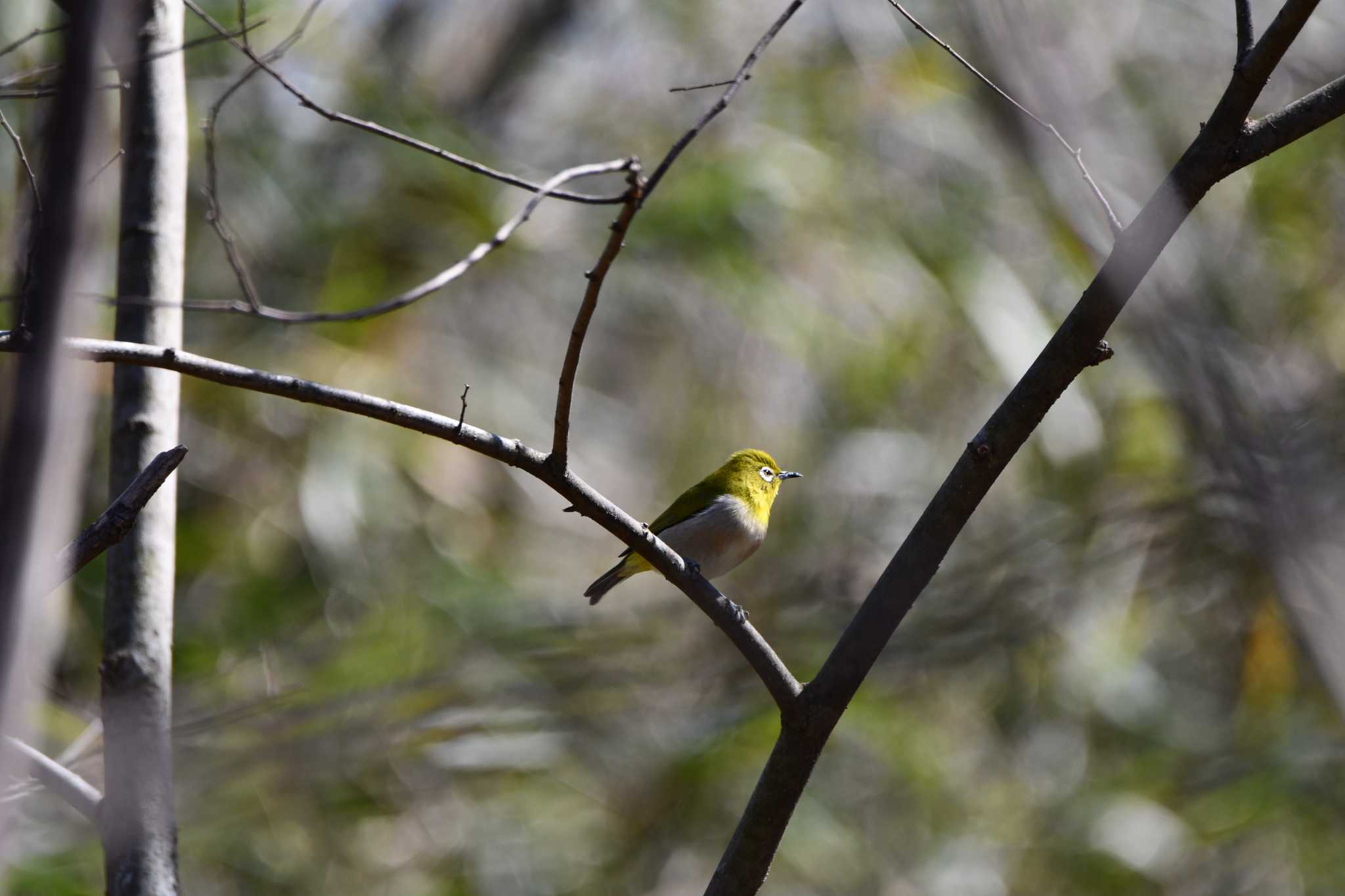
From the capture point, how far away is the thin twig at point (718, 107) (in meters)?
1.88

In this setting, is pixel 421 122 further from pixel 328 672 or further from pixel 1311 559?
pixel 1311 559

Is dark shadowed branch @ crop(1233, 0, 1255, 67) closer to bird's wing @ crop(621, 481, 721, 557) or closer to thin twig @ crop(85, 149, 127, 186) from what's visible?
thin twig @ crop(85, 149, 127, 186)

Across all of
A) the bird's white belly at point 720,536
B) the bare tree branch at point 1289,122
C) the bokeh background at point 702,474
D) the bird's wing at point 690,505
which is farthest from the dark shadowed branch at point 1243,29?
the bokeh background at point 702,474

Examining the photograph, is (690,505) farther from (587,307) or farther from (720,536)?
(587,307)

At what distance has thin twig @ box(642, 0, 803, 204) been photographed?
188 centimetres

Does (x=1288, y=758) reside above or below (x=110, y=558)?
below

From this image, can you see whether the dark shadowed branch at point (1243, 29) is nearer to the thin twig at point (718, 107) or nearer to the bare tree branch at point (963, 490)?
the bare tree branch at point (963, 490)

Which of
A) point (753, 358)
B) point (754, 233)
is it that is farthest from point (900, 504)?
point (754, 233)

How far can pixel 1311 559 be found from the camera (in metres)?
2.85

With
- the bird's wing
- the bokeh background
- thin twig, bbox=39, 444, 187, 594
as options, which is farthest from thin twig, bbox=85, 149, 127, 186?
the bokeh background

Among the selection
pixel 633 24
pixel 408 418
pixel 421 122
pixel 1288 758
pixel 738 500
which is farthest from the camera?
pixel 633 24

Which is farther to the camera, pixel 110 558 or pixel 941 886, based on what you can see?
pixel 941 886

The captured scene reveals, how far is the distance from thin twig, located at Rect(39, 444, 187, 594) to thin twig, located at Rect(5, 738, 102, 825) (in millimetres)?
854

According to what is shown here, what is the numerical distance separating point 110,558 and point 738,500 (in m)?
2.90
